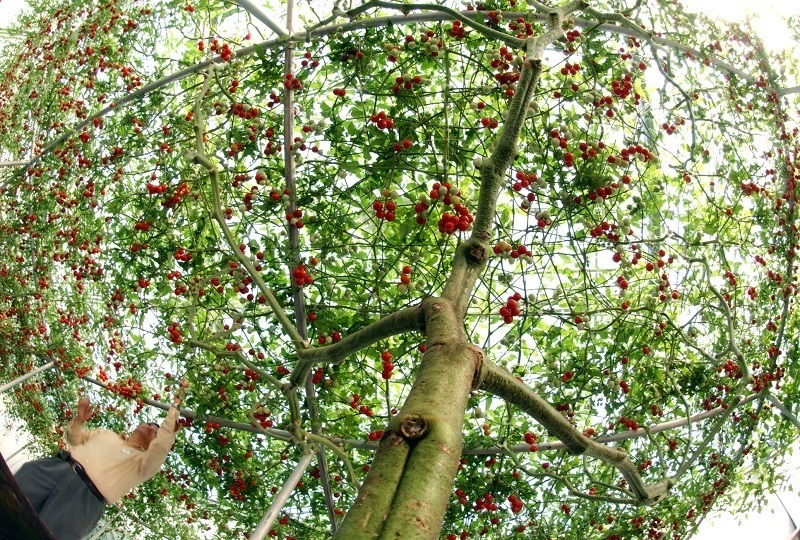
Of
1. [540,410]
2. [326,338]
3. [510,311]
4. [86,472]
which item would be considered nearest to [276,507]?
[326,338]

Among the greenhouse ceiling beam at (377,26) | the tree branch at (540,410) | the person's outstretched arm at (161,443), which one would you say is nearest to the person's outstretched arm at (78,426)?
the person's outstretched arm at (161,443)

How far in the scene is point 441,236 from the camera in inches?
103

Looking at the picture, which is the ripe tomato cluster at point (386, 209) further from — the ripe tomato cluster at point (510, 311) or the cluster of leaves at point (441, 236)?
the ripe tomato cluster at point (510, 311)

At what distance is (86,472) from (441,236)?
1545 mm

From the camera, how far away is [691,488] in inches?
134

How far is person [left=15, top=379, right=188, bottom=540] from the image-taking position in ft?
8.51

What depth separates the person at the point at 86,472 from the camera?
2.59 metres

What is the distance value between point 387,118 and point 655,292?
1.23m

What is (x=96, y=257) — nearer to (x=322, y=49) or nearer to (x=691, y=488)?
(x=322, y=49)

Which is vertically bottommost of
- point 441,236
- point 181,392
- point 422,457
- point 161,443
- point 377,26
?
point 422,457

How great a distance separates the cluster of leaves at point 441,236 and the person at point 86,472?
10.4 inches

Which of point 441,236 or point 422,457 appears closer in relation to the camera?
point 422,457

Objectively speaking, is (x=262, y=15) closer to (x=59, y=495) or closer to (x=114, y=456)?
(x=114, y=456)

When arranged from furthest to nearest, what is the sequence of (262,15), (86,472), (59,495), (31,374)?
1. (31,374)
2. (262,15)
3. (86,472)
4. (59,495)
